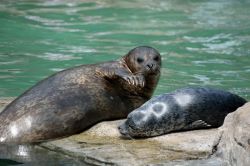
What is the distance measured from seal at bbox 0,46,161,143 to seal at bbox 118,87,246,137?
59 cm

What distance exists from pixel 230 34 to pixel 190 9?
122 inches

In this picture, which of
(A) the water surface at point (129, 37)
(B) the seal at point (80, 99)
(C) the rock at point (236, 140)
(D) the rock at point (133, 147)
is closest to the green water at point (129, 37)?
(A) the water surface at point (129, 37)

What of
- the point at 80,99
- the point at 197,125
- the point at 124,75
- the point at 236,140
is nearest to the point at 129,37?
the point at 124,75

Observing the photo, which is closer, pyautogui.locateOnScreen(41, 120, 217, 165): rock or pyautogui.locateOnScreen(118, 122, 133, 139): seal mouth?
pyautogui.locateOnScreen(41, 120, 217, 165): rock

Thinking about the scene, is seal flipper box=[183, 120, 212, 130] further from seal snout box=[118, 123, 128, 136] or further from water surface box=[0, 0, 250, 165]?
water surface box=[0, 0, 250, 165]

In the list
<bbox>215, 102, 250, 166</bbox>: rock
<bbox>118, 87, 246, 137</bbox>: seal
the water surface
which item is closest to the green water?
the water surface

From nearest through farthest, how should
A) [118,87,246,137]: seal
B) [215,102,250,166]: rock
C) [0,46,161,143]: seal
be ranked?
1. [215,102,250,166]: rock
2. [118,87,246,137]: seal
3. [0,46,161,143]: seal

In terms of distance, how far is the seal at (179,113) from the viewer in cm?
637

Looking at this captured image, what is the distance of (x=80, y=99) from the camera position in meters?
7.01

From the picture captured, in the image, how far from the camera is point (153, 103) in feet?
21.4

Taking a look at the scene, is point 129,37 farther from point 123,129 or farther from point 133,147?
point 133,147

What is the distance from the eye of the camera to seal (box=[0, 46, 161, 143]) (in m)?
6.71

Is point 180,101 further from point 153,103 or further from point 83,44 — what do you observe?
point 83,44

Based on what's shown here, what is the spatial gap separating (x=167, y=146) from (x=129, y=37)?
8.10 meters
